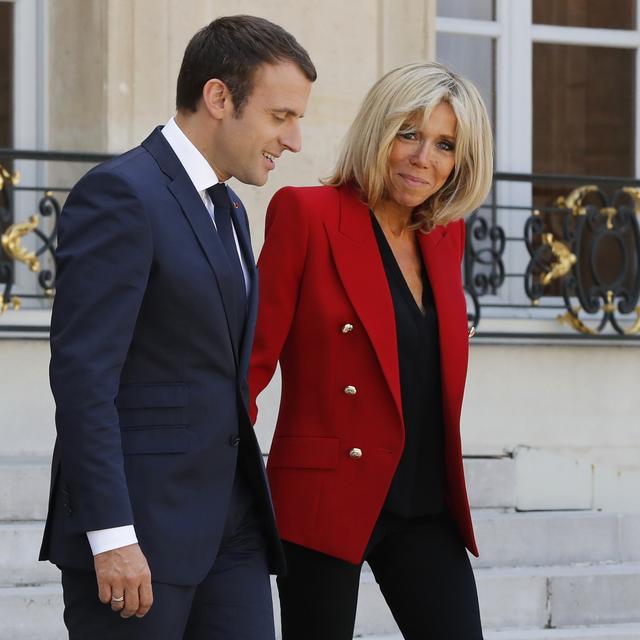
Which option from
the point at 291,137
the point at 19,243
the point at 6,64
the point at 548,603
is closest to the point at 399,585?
the point at 291,137

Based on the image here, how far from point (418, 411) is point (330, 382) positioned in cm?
20

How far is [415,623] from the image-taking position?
3.19 meters

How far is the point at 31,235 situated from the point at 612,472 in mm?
2615

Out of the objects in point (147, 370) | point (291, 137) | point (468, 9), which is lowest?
point (147, 370)

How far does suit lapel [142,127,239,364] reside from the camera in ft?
8.44

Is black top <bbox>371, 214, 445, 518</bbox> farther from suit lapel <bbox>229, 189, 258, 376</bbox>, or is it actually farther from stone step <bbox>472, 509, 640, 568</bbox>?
stone step <bbox>472, 509, 640, 568</bbox>

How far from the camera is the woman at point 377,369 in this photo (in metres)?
3.11

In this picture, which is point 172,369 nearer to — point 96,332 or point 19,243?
point 96,332

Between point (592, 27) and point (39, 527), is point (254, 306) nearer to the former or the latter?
point (39, 527)

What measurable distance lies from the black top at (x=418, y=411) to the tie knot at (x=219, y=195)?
58cm

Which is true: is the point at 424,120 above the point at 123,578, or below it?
above

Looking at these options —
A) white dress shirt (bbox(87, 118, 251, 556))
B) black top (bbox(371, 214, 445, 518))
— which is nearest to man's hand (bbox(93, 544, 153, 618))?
white dress shirt (bbox(87, 118, 251, 556))

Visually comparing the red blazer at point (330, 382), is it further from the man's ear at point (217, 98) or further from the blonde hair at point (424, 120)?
the man's ear at point (217, 98)

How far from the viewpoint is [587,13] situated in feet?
23.7
